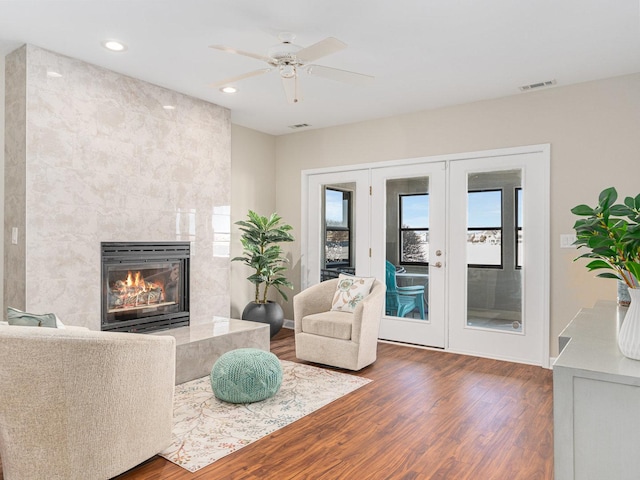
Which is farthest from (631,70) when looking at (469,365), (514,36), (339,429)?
(339,429)

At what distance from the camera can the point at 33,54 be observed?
10.9 feet

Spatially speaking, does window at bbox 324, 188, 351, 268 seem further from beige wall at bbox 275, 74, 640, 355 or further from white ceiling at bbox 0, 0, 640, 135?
white ceiling at bbox 0, 0, 640, 135

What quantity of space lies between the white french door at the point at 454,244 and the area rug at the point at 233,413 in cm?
154

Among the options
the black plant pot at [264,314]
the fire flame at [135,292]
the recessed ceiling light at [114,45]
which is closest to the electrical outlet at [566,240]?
the black plant pot at [264,314]

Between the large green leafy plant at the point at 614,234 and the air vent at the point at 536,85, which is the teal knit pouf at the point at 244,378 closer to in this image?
the large green leafy plant at the point at 614,234

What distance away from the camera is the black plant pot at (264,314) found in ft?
16.5

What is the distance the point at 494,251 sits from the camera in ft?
14.7

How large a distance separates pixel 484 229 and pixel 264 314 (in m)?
2.57

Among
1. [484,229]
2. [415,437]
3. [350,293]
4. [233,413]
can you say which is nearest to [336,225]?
[350,293]

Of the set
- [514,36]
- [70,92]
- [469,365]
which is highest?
[514,36]

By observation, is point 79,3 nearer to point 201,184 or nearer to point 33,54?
point 33,54

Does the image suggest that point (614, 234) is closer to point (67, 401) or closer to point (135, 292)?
point (67, 401)

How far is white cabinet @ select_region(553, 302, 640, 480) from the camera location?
46.6 inches

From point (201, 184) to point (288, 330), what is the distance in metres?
2.32
